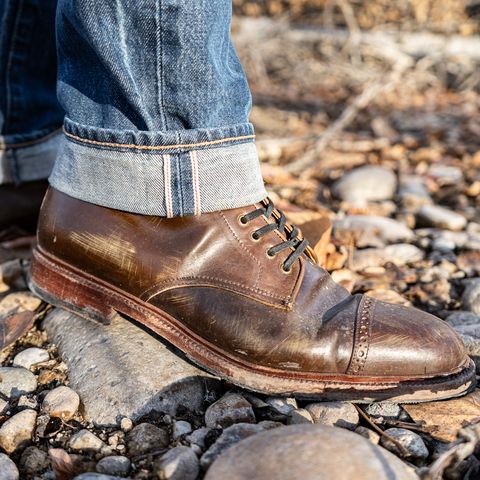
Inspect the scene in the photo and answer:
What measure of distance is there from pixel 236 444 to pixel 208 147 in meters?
0.65

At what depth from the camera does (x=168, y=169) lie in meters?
1.33

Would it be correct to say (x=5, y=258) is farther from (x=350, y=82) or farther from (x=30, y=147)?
(x=350, y=82)

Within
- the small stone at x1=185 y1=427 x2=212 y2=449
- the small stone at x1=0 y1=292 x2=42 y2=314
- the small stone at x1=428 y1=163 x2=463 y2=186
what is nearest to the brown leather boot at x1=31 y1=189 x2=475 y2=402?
the small stone at x1=185 y1=427 x2=212 y2=449

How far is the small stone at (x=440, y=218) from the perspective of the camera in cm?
238

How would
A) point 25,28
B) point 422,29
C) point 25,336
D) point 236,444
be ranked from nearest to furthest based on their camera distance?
point 236,444
point 25,336
point 25,28
point 422,29

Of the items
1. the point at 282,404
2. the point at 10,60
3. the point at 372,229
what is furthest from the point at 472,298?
the point at 10,60

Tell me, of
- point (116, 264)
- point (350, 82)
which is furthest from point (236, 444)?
point (350, 82)

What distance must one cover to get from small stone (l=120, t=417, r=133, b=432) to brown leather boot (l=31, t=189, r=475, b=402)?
21 cm

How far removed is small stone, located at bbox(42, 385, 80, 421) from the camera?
1296 mm

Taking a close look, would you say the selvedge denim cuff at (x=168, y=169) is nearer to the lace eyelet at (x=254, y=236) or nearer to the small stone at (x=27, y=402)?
the lace eyelet at (x=254, y=236)

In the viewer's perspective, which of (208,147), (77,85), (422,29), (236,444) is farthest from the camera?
(422,29)

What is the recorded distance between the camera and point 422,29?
213 inches

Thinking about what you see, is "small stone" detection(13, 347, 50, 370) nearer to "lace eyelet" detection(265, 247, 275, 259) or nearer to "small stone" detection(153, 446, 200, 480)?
"small stone" detection(153, 446, 200, 480)

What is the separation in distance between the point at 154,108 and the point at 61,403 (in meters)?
0.69
